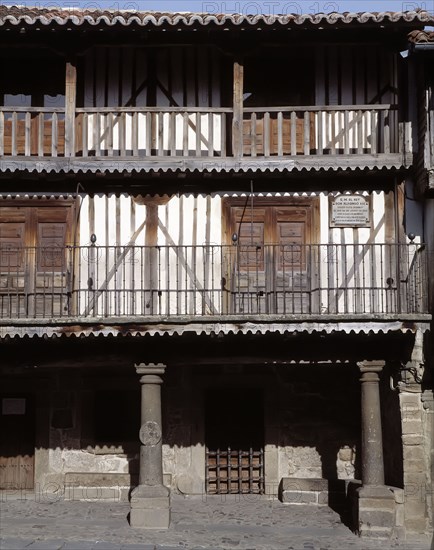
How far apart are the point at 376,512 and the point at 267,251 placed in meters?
4.31

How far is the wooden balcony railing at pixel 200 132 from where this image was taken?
45.5ft

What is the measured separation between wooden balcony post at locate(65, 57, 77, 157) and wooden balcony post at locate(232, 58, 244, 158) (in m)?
2.52

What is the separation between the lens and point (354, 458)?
15688 millimetres

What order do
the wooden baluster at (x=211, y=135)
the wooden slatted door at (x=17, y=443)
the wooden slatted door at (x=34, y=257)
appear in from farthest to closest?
the wooden slatted door at (x=17, y=443) → the wooden slatted door at (x=34, y=257) → the wooden baluster at (x=211, y=135)

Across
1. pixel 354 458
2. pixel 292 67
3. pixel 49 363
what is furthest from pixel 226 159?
pixel 354 458

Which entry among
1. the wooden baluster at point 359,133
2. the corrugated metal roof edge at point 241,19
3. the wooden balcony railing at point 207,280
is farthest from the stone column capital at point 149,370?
the corrugated metal roof edge at point 241,19

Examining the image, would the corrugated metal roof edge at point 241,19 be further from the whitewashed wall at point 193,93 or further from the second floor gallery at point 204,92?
the whitewashed wall at point 193,93

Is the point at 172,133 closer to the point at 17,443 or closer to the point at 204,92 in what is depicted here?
the point at 204,92

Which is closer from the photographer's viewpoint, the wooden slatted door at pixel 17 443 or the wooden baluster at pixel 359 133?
the wooden baluster at pixel 359 133

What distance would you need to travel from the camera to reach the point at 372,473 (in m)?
13.3

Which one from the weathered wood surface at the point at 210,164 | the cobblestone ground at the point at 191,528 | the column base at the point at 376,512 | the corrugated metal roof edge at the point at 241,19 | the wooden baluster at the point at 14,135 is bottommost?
the cobblestone ground at the point at 191,528

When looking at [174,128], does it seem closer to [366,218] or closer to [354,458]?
[366,218]

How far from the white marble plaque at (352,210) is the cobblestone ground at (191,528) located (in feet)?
15.7

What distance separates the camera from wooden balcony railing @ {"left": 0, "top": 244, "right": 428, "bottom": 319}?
13984mm
